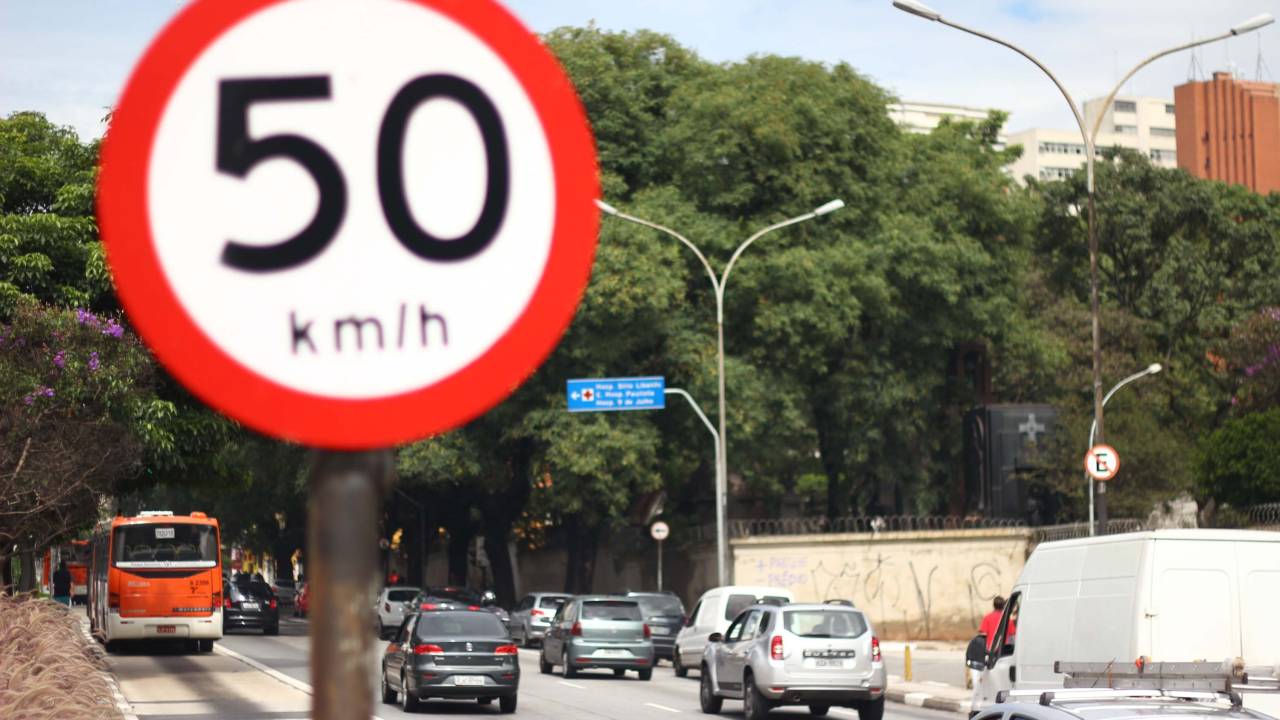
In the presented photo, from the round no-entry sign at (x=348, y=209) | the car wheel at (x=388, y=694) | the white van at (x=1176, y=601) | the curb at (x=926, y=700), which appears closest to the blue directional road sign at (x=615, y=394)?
the car wheel at (x=388, y=694)

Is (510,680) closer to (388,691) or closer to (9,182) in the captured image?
(388,691)

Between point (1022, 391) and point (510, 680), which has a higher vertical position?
point (1022, 391)

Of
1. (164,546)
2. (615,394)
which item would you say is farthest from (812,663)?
(164,546)

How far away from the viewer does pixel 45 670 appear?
14.9 metres

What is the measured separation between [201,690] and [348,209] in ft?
89.1

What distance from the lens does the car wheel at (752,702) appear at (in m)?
24.4

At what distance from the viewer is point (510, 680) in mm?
26219

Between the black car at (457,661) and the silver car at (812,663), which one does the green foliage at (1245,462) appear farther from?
the black car at (457,661)

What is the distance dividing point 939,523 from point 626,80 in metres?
15.3

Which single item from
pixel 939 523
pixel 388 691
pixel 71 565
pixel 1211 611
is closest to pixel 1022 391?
pixel 939 523

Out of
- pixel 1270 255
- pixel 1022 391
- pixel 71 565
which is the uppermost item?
pixel 1270 255

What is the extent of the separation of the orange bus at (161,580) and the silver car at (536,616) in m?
9.76

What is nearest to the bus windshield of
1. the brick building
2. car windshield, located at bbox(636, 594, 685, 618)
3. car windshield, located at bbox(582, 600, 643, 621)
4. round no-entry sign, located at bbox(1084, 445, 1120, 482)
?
car windshield, located at bbox(636, 594, 685, 618)

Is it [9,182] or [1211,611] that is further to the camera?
[9,182]
